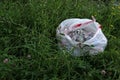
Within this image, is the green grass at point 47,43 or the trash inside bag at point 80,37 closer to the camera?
the green grass at point 47,43

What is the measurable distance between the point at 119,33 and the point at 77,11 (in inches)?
23.9

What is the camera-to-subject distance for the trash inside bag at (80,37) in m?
3.87

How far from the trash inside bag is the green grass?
0.29ft

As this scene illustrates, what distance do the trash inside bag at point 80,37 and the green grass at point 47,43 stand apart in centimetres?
9

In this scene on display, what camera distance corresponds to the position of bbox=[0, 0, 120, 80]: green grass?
11.6ft

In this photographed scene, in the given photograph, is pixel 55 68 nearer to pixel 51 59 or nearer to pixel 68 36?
pixel 51 59

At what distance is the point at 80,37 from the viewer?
405 centimetres

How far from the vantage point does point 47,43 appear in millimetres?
3844

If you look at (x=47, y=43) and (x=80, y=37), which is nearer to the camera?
(x=47, y=43)

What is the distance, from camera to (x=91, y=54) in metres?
3.89

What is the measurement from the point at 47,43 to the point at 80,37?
0.43 m

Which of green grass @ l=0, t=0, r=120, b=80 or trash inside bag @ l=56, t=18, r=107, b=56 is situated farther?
trash inside bag @ l=56, t=18, r=107, b=56

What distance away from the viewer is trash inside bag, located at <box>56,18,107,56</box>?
3873mm

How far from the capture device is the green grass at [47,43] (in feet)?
11.6
